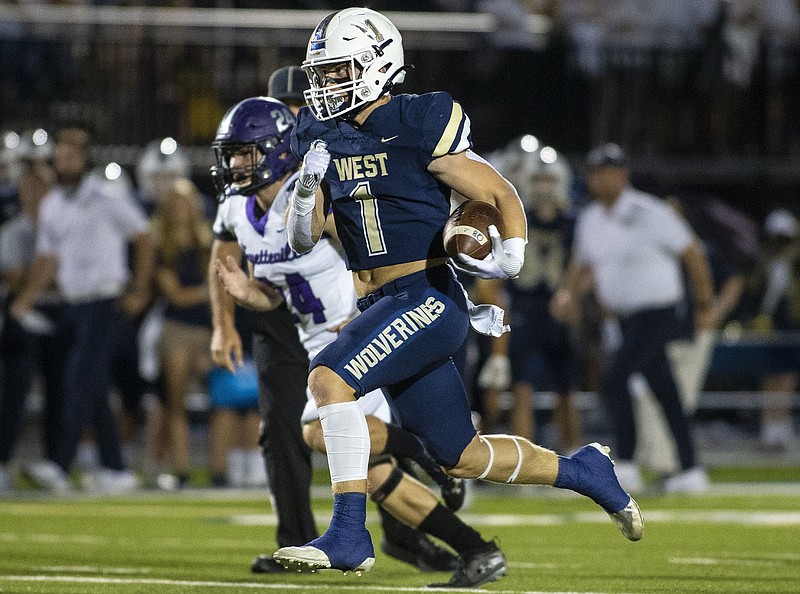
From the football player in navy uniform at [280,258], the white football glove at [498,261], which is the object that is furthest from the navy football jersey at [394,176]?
the football player in navy uniform at [280,258]

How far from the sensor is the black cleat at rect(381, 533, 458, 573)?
6.43 metres

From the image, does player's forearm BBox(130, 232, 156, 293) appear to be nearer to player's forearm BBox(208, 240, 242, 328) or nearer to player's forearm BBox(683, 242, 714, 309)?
player's forearm BBox(683, 242, 714, 309)

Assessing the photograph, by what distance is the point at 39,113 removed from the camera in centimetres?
1422

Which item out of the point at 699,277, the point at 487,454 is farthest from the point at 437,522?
the point at 699,277

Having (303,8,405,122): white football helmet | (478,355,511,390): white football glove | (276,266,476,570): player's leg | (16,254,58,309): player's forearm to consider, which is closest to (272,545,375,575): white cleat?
(276,266,476,570): player's leg

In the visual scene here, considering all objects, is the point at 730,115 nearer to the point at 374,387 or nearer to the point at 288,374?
the point at 288,374

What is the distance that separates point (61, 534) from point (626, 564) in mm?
2956

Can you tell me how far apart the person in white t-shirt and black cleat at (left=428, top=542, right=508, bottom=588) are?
4600 mm

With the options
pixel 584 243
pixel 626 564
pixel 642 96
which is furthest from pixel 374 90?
pixel 642 96

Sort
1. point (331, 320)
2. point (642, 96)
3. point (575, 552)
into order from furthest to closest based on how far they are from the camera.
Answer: point (642, 96) < point (575, 552) < point (331, 320)

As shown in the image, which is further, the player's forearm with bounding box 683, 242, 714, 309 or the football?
the player's forearm with bounding box 683, 242, 714, 309

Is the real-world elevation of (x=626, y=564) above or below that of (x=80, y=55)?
below

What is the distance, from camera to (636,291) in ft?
35.6

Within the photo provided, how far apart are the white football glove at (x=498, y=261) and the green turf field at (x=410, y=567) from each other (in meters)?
1.22
